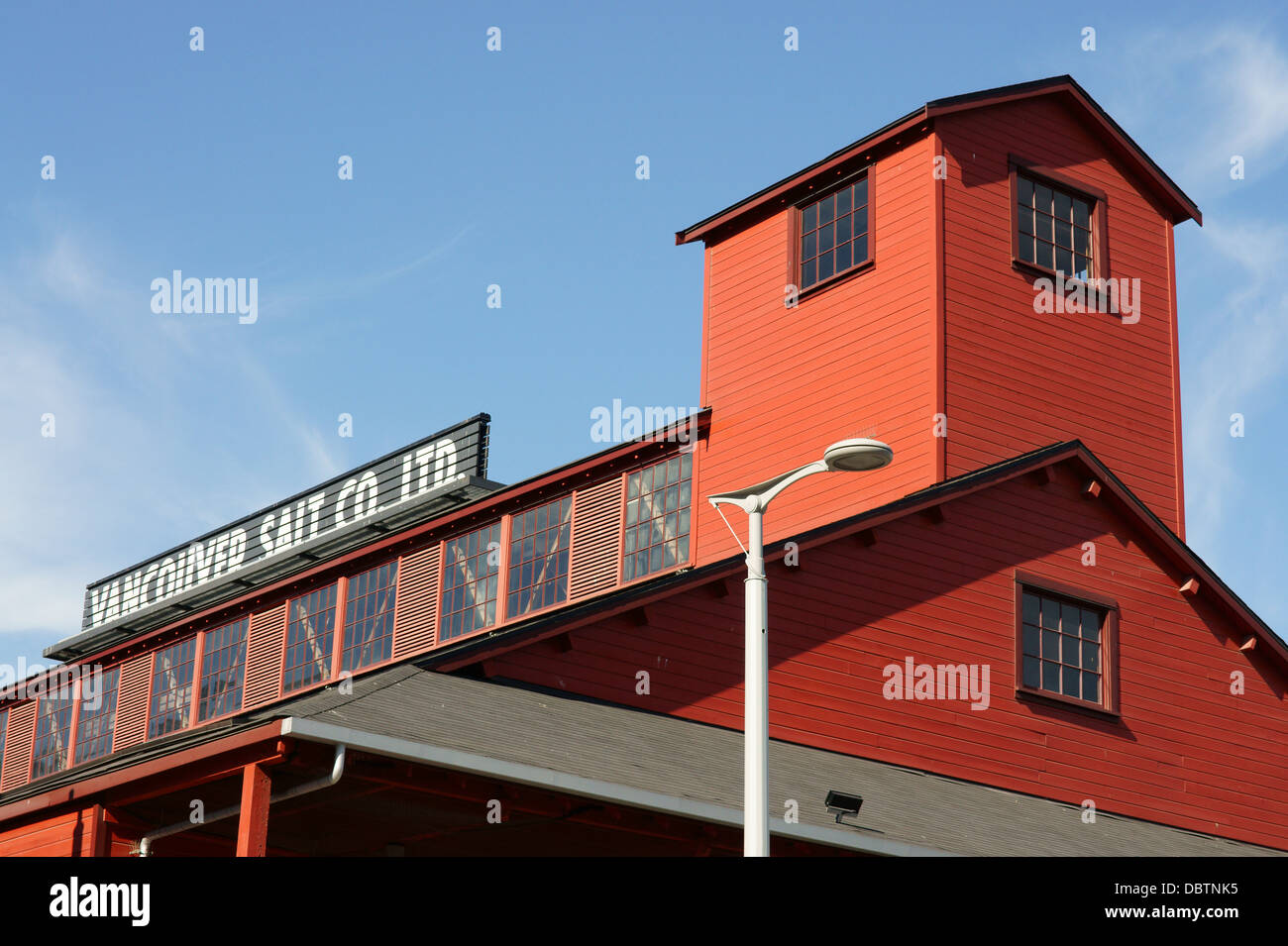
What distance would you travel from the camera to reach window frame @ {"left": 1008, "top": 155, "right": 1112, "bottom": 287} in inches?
998

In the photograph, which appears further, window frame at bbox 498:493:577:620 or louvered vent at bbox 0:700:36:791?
louvered vent at bbox 0:700:36:791

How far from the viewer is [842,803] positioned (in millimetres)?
17688

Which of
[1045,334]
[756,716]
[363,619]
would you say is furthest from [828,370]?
[756,716]

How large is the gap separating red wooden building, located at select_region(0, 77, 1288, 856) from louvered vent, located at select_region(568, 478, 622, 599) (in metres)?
0.06

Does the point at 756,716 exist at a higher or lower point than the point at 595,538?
lower

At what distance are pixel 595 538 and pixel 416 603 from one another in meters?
4.70

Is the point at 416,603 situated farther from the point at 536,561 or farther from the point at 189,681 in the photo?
the point at 189,681

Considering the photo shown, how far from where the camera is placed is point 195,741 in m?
15.4

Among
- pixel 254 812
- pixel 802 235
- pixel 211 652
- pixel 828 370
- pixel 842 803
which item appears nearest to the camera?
pixel 254 812

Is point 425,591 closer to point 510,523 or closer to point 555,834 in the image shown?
point 510,523

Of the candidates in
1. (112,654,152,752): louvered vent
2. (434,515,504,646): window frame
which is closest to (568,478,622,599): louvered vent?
(434,515,504,646): window frame

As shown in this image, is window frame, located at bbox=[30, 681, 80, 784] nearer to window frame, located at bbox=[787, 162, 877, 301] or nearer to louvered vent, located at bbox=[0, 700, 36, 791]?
louvered vent, located at bbox=[0, 700, 36, 791]
